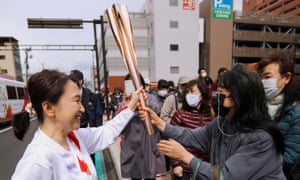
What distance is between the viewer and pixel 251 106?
3.60ft

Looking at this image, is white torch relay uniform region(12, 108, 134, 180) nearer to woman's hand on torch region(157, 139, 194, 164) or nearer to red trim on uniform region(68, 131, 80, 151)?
red trim on uniform region(68, 131, 80, 151)

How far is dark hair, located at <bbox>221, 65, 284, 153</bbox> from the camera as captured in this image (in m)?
1.08

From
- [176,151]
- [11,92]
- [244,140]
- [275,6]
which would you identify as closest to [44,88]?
[176,151]

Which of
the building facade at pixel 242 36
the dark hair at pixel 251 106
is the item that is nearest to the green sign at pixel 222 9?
the building facade at pixel 242 36

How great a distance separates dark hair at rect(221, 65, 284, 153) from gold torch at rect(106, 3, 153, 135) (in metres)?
0.70

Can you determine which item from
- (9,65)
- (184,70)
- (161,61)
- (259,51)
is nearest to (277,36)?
(259,51)

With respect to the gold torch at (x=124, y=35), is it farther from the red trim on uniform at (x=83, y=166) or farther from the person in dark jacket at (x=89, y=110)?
the person in dark jacket at (x=89, y=110)

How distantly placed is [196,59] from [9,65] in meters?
34.8

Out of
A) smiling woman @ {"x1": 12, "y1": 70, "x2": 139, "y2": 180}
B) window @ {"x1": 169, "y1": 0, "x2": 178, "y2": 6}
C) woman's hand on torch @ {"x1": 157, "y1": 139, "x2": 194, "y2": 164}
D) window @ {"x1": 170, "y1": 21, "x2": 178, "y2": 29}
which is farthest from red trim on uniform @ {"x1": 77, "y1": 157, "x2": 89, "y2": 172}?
window @ {"x1": 169, "y1": 0, "x2": 178, "y2": 6}

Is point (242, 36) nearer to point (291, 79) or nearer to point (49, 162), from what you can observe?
point (291, 79)

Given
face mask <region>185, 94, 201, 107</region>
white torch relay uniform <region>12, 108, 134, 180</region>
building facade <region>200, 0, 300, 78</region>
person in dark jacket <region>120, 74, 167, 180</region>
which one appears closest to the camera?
white torch relay uniform <region>12, 108, 134, 180</region>

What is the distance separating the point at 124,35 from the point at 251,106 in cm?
107

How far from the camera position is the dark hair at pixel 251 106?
3.56 ft

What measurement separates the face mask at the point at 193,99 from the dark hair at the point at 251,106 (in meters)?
1.08
